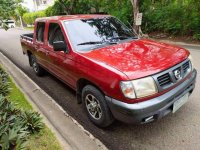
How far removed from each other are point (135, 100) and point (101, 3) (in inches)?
545

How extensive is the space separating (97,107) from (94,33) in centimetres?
149

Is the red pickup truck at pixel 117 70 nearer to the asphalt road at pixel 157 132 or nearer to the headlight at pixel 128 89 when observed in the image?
the headlight at pixel 128 89

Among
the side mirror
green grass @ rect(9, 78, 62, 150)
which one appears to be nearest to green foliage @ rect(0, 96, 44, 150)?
green grass @ rect(9, 78, 62, 150)

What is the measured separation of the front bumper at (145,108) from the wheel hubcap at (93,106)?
44cm

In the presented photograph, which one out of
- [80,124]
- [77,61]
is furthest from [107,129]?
[77,61]

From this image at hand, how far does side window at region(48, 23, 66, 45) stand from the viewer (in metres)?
4.32

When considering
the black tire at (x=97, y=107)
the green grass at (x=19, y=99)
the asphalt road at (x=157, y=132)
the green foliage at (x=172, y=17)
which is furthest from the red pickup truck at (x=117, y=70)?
the green foliage at (x=172, y=17)

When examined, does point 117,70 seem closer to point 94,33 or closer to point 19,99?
point 94,33

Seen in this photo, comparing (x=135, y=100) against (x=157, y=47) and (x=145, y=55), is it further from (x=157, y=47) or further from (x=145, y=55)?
(x=157, y=47)

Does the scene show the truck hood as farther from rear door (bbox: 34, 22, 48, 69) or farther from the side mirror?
rear door (bbox: 34, 22, 48, 69)

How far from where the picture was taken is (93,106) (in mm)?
3596

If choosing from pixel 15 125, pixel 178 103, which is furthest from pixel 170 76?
pixel 15 125

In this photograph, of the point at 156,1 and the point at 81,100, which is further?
the point at 156,1

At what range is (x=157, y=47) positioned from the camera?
12.4 feet
